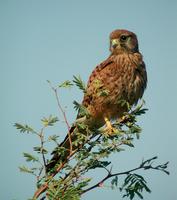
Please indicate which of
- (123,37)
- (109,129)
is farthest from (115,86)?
(109,129)

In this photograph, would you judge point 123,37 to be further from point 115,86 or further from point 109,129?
point 109,129

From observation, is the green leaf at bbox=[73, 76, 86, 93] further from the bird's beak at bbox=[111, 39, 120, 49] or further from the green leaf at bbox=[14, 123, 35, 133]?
the bird's beak at bbox=[111, 39, 120, 49]

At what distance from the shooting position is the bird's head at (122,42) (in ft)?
17.5

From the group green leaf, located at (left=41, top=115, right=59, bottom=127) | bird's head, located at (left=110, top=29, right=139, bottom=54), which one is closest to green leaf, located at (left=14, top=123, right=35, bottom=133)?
green leaf, located at (left=41, top=115, right=59, bottom=127)

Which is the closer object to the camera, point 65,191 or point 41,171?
point 65,191

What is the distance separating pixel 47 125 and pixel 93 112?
196 centimetres

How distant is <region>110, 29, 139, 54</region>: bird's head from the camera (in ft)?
17.5

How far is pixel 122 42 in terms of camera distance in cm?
543

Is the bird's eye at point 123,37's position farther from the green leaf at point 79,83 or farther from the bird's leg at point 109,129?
the green leaf at point 79,83

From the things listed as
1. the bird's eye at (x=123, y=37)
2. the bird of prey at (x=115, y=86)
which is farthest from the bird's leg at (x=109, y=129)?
the bird's eye at (x=123, y=37)

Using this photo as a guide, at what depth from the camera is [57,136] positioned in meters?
2.72

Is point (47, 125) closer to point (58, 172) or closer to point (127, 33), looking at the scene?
point (58, 172)

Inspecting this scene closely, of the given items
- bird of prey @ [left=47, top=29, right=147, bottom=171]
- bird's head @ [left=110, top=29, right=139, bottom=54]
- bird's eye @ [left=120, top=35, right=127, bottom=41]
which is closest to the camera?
bird of prey @ [left=47, top=29, right=147, bottom=171]

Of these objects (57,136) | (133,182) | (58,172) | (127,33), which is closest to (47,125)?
(57,136)
